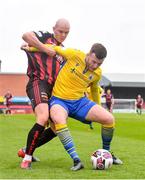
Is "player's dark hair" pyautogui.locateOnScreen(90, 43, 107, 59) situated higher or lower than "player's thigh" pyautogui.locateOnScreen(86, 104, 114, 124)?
higher

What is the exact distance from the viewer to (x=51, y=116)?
8594 millimetres

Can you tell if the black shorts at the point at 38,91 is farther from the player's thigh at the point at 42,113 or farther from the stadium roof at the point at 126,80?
the stadium roof at the point at 126,80

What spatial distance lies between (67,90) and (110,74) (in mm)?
70111

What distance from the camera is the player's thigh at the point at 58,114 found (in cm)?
842

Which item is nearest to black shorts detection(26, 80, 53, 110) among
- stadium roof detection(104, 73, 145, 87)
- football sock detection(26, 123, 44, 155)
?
football sock detection(26, 123, 44, 155)

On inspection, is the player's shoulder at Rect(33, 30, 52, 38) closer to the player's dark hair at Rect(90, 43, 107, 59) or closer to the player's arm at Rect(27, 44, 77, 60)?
the player's arm at Rect(27, 44, 77, 60)

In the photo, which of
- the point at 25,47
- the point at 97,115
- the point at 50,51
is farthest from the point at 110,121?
the point at 25,47

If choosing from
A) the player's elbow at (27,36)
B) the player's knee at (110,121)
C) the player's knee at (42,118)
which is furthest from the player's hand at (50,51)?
the player's knee at (110,121)

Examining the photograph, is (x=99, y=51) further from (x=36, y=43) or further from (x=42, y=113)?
(x=42, y=113)

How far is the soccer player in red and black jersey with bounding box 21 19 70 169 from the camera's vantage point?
8602 millimetres

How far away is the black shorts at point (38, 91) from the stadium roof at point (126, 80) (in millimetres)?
64836

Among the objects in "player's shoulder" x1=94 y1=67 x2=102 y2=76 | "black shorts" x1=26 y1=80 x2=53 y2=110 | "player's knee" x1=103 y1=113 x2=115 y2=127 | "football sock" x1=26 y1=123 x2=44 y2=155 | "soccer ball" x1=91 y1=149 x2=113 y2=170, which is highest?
"player's shoulder" x1=94 y1=67 x2=102 y2=76

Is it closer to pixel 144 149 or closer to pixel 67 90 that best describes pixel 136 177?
pixel 67 90

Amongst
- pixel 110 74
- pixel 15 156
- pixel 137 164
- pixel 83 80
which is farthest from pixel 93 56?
pixel 110 74
